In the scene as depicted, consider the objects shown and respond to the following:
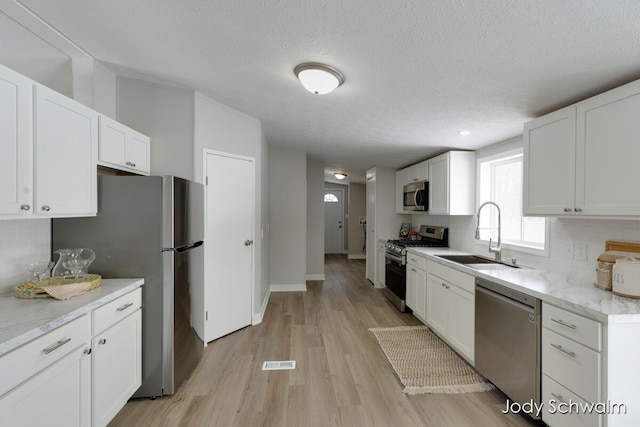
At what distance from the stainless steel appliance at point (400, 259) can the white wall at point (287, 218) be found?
146 cm

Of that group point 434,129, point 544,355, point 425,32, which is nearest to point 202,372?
point 544,355

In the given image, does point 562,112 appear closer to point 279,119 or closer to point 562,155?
point 562,155

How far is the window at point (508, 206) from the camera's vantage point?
2.64m

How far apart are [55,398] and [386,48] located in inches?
96.3

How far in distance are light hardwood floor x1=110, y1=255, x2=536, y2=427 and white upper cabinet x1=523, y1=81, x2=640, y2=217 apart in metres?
1.53

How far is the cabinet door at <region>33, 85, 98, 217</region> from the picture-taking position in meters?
1.42

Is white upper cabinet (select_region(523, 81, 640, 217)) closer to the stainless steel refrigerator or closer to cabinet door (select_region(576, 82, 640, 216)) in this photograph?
cabinet door (select_region(576, 82, 640, 216))

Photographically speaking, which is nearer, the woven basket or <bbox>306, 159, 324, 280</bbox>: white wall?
the woven basket

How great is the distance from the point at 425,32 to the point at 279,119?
1939 mm

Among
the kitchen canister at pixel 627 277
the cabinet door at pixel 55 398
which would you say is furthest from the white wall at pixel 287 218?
the kitchen canister at pixel 627 277

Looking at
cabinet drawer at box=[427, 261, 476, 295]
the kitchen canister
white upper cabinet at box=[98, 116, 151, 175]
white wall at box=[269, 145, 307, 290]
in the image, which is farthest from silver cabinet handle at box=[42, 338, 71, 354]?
white wall at box=[269, 145, 307, 290]

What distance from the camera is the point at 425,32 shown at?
139 centimetres

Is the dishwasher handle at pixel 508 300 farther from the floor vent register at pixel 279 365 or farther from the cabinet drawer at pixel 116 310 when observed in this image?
the cabinet drawer at pixel 116 310

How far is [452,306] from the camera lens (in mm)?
2641
